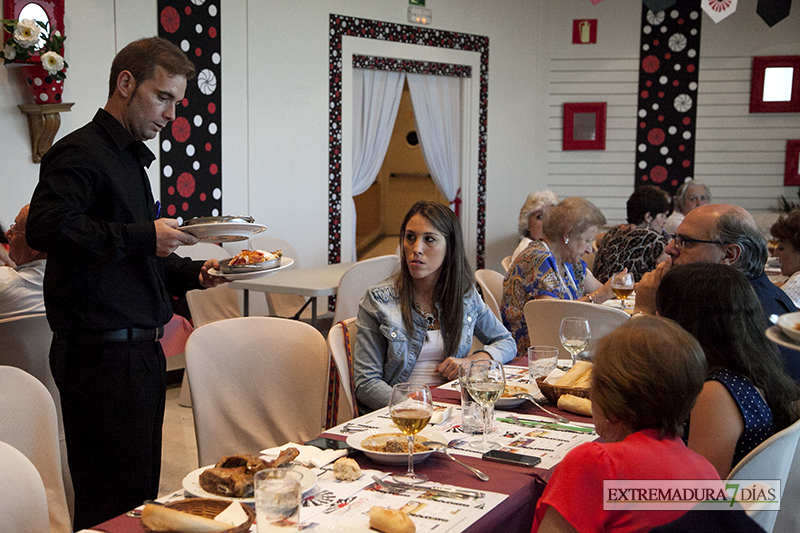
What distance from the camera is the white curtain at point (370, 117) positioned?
7.46 meters

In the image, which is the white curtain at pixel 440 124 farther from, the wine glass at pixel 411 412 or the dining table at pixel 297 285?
the wine glass at pixel 411 412

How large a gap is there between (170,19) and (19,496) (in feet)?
16.7

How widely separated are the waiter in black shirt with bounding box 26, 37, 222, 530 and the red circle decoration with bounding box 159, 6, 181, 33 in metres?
3.89

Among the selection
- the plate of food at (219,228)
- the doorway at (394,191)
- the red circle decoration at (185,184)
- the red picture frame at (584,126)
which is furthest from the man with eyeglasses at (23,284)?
the doorway at (394,191)

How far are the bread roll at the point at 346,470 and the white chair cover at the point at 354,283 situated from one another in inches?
118

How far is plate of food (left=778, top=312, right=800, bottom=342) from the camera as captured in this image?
1.03 metres

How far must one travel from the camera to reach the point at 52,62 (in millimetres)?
4992

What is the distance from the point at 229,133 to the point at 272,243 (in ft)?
3.45

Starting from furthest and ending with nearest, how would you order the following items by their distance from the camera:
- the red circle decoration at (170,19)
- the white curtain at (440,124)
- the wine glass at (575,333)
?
the white curtain at (440,124), the red circle decoration at (170,19), the wine glass at (575,333)

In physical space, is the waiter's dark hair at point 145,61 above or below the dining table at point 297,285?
above

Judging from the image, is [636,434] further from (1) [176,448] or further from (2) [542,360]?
(1) [176,448]

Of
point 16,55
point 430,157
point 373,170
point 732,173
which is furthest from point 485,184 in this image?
point 16,55

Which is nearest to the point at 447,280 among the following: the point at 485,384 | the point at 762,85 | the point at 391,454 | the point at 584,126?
the point at 485,384

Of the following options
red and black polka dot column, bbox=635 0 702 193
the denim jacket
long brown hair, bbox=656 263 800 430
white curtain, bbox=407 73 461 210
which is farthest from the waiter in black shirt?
red and black polka dot column, bbox=635 0 702 193
